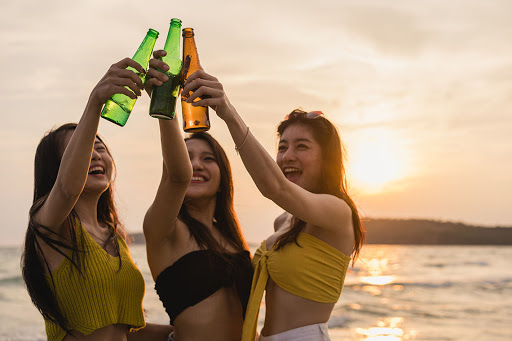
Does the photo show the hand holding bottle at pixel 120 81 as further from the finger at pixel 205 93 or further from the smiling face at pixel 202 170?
the smiling face at pixel 202 170

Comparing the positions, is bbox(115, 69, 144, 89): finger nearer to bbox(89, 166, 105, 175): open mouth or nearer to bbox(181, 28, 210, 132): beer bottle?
bbox(181, 28, 210, 132): beer bottle

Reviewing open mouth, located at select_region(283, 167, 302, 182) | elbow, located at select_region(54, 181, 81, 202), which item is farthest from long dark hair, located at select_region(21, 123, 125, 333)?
open mouth, located at select_region(283, 167, 302, 182)

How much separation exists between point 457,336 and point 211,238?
10.2m

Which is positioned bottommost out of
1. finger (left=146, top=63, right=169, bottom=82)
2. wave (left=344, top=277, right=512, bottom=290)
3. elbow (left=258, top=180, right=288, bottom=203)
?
wave (left=344, top=277, right=512, bottom=290)

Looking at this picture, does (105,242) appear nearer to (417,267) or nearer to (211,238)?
(211,238)

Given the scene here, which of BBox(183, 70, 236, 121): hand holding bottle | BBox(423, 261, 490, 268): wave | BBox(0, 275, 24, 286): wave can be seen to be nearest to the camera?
BBox(183, 70, 236, 121): hand holding bottle

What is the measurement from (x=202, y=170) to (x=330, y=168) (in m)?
0.89

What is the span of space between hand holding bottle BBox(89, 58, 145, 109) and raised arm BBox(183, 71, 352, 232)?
0.23 m

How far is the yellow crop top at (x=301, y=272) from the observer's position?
11.9ft

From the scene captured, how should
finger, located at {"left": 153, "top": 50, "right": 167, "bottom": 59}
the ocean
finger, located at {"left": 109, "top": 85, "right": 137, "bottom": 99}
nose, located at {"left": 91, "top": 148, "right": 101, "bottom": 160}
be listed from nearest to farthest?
finger, located at {"left": 109, "top": 85, "right": 137, "bottom": 99}
finger, located at {"left": 153, "top": 50, "right": 167, "bottom": 59}
nose, located at {"left": 91, "top": 148, "right": 101, "bottom": 160}
the ocean

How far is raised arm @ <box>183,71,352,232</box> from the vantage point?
274 centimetres

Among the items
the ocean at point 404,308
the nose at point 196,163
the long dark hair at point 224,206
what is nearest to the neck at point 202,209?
the long dark hair at point 224,206

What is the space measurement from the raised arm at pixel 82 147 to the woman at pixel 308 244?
3.54 feet

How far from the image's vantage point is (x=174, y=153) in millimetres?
3420
